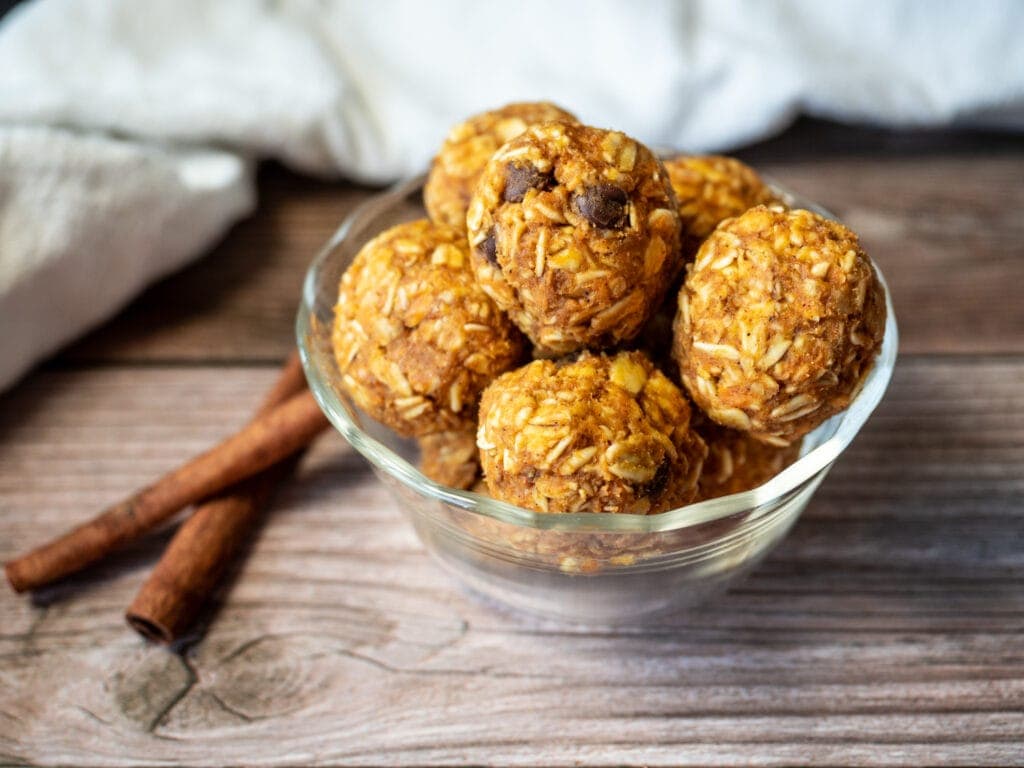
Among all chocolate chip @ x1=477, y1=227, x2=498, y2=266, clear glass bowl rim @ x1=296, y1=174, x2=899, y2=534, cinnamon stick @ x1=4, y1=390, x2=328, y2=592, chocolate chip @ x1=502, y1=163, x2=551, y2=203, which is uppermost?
chocolate chip @ x1=502, y1=163, x2=551, y2=203

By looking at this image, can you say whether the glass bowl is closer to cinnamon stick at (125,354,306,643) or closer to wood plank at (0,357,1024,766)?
wood plank at (0,357,1024,766)

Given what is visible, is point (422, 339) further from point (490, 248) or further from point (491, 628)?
point (491, 628)

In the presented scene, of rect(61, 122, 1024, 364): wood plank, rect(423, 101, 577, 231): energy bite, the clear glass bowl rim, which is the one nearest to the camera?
the clear glass bowl rim

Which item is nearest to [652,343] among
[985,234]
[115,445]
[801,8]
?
[115,445]

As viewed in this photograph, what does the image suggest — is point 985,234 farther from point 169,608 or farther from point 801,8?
point 169,608

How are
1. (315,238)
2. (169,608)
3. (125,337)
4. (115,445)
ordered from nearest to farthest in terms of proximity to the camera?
(169,608) → (115,445) → (125,337) → (315,238)

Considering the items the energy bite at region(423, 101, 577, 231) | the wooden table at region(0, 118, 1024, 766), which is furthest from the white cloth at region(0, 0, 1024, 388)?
the energy bite at region(423, 101, 577, 231)
